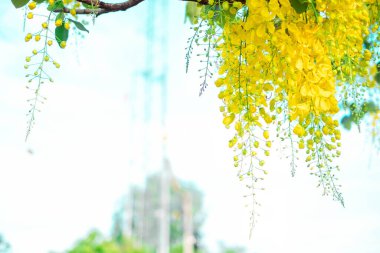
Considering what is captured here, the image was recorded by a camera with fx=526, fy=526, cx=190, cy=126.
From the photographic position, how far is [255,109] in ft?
2.19

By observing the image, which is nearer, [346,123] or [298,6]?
[298,6]

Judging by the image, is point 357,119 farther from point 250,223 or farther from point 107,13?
point 107,13

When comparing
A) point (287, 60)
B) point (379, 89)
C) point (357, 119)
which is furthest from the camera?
point (379, 89)

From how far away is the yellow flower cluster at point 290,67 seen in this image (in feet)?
2.06

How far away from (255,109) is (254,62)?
59mm

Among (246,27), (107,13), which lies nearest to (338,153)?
(246,27)

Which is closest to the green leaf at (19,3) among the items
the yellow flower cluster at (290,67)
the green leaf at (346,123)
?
the yellow flower cluster at (290,67)

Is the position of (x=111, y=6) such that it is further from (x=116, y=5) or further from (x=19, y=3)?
(x=19, y=3)

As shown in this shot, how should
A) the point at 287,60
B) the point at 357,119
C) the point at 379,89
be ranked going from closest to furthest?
1. the point at 287,60
2. the point at 357,119
3. the point at 379,89

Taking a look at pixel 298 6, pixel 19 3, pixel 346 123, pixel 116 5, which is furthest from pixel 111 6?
pixel 346 123

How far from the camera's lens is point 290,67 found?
Answer: 0.62 metres

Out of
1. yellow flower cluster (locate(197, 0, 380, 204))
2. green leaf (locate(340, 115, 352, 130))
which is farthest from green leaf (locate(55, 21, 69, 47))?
green leaf (locate(340, 115, 352, 130))

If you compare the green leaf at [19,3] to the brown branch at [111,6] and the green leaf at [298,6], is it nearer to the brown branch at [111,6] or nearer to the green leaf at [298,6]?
the brown branch at [111,6]

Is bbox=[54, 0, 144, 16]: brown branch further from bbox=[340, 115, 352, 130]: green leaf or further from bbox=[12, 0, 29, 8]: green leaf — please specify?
bbox=[340, 115, 352, 130]: green leaf
